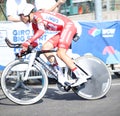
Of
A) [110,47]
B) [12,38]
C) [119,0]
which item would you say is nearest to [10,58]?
[12,38]

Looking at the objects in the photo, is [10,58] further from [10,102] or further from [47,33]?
[10,102]

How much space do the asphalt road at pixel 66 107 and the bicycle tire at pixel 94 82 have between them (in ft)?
0.38

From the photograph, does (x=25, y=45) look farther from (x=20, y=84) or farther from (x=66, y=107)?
(x=66, y=107)

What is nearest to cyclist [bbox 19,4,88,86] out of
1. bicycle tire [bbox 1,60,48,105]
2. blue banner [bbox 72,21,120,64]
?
bicycle tire [bbox 1,60,48,105]

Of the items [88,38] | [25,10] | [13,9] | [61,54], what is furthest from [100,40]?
[25,10]

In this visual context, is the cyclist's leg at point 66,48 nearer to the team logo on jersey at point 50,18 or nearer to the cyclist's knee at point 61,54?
the cyclist's knee at point 61,54

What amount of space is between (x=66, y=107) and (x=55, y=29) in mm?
1272

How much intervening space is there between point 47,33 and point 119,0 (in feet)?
28.1

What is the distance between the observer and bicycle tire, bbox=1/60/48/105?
832cm

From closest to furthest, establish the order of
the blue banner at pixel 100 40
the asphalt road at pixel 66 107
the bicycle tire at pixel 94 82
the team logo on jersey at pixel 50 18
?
the asphalt road at pixel 66 107 → the team logo on jersey at pixel 50 18 → the bicycle tire at pixel 94 82 → the blue banner at pixel 100 40

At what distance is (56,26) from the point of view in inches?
328

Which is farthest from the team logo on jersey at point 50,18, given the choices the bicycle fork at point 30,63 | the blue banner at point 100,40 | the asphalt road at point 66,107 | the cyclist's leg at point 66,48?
the blue banner at point 100,40

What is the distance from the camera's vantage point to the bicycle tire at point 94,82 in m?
8.53

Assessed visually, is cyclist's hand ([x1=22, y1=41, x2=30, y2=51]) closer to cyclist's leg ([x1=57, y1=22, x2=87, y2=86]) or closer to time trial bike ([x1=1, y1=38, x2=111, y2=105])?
time trial bike ([x1=1, y1=38, x2=111, y2=105])
